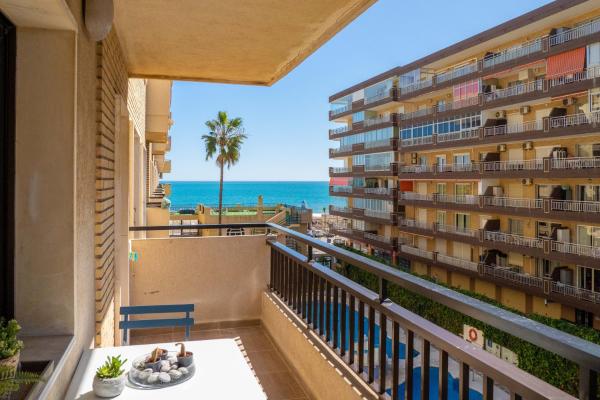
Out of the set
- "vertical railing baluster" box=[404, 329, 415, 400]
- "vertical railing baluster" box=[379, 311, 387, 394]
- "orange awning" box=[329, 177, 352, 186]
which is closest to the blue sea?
"orange awning" box=[329, 177, 352, 186]

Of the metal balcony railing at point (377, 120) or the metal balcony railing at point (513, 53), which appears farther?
the metal balcony railing at point (377, 120)

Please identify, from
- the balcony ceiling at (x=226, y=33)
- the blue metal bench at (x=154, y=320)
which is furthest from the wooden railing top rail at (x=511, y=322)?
the balcony ceiling at (x=226, y=33)

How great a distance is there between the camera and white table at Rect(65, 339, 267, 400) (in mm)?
1620

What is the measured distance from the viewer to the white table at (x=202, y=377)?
1620 mm

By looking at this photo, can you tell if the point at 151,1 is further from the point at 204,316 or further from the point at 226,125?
the point at 226,125

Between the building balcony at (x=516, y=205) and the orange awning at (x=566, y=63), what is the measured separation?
488 cm

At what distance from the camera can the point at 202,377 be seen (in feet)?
5.87

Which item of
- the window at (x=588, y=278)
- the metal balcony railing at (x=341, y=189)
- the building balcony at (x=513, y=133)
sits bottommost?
the window at (x=588, y=278)

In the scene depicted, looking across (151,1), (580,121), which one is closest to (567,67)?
(580,121)

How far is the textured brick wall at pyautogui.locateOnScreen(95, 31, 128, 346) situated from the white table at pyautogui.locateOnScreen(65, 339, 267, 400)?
555 mm

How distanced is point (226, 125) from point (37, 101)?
85.8 ft

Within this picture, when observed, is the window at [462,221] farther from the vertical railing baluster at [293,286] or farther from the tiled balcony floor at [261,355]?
the vertical railing baluster at [293,286]

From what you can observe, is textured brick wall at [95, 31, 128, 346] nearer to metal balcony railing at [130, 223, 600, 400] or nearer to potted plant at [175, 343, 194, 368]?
potted plant at [175, 343, 194, 368]

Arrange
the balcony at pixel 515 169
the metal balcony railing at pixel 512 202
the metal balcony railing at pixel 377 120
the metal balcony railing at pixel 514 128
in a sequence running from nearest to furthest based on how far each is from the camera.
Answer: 1. the balcony at pixel 515 169
2. the metal balcony railing at pixel 514 128
3. the metal balcony railing at pixel 512 202
4. the metal balcony railing at pixel 377 120
